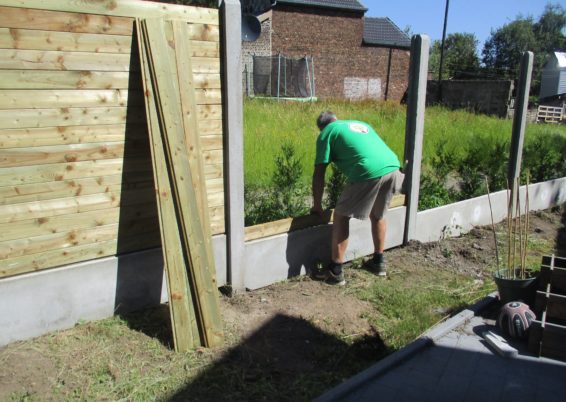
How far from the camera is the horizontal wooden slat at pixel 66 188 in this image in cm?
318

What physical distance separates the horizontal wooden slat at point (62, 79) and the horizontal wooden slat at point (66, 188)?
2.11 feet

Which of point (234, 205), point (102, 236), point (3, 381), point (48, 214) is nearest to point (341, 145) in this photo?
point (234, 205)

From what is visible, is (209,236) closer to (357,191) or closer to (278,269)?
(278,269)

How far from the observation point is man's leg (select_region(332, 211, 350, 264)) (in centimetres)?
480

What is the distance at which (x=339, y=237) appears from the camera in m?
4.81

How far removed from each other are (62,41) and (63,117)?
1.62ft

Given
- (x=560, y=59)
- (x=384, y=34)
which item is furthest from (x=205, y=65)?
(x=560, y=59)

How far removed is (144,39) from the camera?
3.41 metres

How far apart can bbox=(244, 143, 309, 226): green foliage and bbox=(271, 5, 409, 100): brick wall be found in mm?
26891

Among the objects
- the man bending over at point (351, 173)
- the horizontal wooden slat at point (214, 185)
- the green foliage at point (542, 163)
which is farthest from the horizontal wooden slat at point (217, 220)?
the green foliage at point (542, 163)

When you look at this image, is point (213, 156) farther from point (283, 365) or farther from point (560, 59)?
point (560, 59)

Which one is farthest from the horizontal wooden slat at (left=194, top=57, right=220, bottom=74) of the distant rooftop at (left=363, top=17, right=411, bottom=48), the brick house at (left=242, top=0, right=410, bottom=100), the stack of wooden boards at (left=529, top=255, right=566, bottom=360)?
the distant rooftop at (left=363, top=17, right=411, bottom=48)

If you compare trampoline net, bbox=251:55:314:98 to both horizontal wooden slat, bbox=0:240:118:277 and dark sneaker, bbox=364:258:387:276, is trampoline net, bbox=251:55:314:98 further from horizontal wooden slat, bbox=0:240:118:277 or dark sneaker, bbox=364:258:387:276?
horizontal wooden slat, bbox=0:240:118:277

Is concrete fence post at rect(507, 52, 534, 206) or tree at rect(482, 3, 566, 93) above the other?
tree at rect(482, 3, 566, 93)
